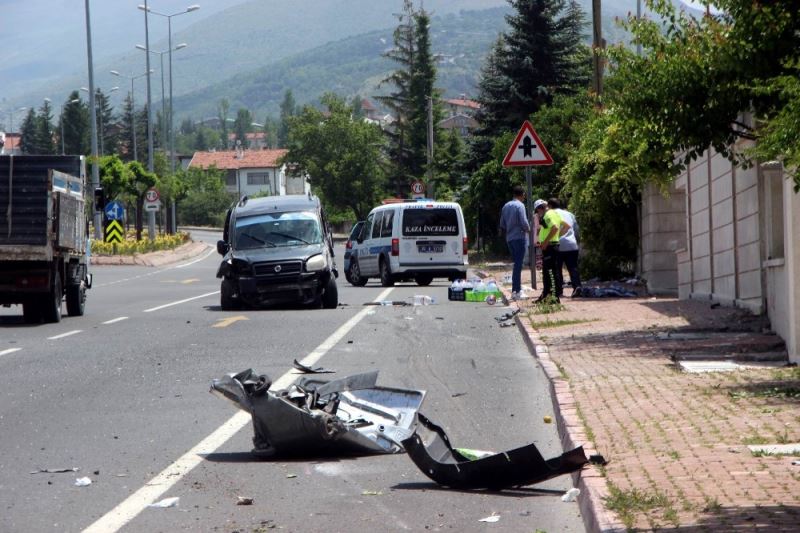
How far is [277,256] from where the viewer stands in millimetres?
23969

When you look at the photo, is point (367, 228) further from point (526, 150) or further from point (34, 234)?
point (34, 234)

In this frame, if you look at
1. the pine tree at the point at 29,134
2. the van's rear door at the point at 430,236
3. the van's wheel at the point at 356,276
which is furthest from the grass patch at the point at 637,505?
the pine tree at the point at 29,134

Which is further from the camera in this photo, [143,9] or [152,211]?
[143,9]

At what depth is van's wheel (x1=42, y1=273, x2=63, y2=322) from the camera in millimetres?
21547

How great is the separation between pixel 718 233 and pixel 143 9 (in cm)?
6120

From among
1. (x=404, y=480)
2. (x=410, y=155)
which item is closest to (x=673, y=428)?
(x=404, y=480)

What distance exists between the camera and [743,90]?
1449 cm

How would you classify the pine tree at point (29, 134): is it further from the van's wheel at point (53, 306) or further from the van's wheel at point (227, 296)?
the van's wheel at point (53, 306)

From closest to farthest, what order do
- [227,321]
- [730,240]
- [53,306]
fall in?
[730,240] < [227,321] < [53,306]

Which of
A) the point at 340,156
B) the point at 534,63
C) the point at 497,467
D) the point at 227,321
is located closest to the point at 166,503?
the point at 497,467

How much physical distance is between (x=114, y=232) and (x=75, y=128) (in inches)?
3794

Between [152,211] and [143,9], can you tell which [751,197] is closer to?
[152,211]

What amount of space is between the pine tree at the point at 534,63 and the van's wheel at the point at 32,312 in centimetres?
3124

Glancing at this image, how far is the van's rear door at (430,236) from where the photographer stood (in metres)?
32.5
